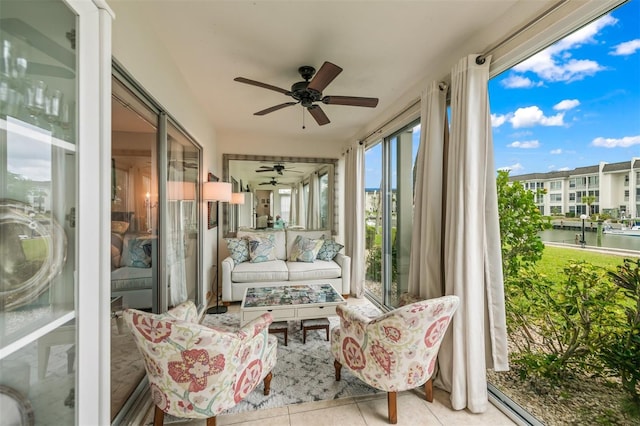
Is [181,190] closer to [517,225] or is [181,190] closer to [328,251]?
[328,251]

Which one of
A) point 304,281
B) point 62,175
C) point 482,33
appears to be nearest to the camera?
point 62,175

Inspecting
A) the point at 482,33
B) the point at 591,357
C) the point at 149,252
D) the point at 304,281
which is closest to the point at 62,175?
the point at 149,252

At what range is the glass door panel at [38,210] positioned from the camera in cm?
79

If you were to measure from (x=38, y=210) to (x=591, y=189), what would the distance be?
2578mm

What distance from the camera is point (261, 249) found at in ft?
13.7

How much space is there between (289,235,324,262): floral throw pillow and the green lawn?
2905mm

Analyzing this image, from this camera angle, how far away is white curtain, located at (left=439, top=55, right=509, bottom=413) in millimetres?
1788

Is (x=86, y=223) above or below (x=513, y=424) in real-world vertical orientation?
above

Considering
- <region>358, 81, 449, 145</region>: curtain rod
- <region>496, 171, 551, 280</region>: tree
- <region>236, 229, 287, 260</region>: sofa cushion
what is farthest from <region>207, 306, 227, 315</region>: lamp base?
<region>496, 171, 551, 280</region>: tree

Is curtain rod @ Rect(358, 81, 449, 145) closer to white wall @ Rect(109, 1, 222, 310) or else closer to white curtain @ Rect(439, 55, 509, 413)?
white curtain @ Rect(439, 55, 509, 413)

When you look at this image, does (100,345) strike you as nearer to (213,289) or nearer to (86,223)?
(86,223)

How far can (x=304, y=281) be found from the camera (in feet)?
12.5

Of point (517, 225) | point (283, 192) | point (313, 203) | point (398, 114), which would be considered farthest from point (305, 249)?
point (517, 225)

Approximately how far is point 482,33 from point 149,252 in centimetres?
293
